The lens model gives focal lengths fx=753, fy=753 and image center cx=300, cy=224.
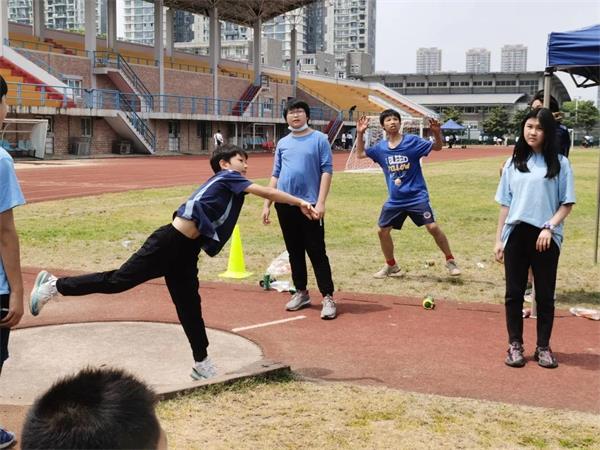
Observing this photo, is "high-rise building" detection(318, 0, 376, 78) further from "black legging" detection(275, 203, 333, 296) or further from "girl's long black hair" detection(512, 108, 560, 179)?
"girl's long black hair" detection(512, 108, 560, 179)

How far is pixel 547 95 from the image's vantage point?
7.29 m

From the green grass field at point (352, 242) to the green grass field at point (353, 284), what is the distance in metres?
0.02

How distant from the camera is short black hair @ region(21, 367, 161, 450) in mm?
1495

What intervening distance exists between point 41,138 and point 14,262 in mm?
34157

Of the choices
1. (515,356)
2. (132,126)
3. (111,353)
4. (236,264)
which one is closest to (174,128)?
(132,126)

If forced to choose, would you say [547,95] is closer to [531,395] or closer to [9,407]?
[531,395]

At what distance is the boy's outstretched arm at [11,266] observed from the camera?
356cm

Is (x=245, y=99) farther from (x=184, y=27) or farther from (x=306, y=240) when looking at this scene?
(x=184, y=27)

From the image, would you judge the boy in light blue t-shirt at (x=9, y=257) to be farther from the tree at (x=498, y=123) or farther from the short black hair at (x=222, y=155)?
the tree at (x=498, y=123)

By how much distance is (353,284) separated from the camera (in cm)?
877

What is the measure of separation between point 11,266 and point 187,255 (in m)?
1.53

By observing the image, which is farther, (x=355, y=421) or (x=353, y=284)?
(x=353, y=284)

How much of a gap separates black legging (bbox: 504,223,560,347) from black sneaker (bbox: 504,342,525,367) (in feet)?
0.16

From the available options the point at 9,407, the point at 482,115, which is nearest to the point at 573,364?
the point at 9,407
